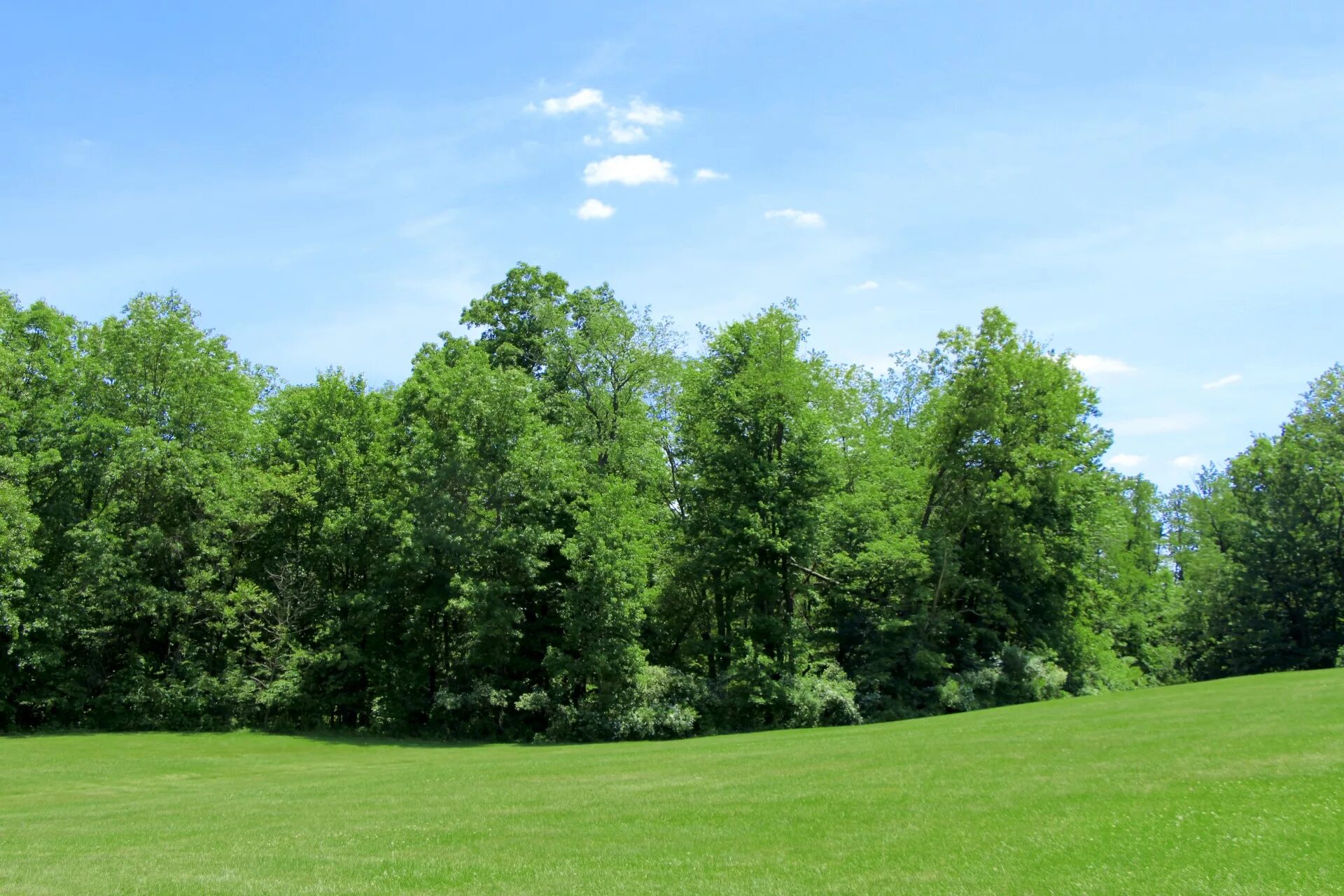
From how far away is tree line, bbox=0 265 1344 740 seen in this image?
3781cm

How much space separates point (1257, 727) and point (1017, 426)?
2531 cm

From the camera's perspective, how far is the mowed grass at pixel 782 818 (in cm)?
1052

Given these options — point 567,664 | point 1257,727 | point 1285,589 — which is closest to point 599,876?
point 1257,727

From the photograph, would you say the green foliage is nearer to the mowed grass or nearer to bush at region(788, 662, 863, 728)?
bush at region(788, 662, 863, 728)

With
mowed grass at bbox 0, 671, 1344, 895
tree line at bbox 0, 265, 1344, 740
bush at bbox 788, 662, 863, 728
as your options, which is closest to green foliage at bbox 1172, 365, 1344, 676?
tree line at bbox 0, 265, 1344, 740

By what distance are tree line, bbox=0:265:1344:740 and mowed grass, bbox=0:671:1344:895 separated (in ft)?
41.8

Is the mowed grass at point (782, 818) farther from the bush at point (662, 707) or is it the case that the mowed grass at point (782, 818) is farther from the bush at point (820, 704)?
the bush at point (820, 704)

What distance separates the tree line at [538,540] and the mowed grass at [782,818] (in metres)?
12.7

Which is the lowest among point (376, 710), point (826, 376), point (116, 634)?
point (376, 710)

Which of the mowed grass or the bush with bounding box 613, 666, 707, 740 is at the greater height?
the mowed grass

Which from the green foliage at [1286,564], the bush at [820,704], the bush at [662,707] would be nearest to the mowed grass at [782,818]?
the bush at [662,707]

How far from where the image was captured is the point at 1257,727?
19172 mm

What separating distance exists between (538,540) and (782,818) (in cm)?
2509

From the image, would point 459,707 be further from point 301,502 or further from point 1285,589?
point 1285,589
